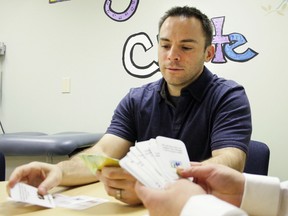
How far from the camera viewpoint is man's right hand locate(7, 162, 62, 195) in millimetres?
984

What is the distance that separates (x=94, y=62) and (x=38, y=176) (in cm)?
182

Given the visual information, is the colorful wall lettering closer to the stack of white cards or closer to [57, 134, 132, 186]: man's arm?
[57, 134, 132, 186]: man's arm

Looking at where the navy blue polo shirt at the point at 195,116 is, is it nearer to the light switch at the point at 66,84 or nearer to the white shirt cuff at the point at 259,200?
the white shirt cuff at the point at 259,200

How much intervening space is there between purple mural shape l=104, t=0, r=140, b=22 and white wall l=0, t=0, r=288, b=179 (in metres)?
0.03

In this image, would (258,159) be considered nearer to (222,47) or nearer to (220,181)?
(220,181)

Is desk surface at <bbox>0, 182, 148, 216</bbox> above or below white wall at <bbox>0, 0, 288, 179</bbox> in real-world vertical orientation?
below

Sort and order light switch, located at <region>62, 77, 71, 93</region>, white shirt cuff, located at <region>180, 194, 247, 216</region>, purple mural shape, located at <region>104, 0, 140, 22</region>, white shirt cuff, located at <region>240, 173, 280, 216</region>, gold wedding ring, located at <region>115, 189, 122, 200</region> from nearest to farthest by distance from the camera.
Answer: white shirt cuff, located at <region>180, 194, 247, 216</region> < white shirt cuff, located at <region>240, 173, 280, 216</region> < gold wedding ring, located at <region>115, 189, 122, 200</region> < purple mural shape, located at <region>104, 0, 140, 22</region> < light switch, located at <region>62, 77, 71, 93</region>

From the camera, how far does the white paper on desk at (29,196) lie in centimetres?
89

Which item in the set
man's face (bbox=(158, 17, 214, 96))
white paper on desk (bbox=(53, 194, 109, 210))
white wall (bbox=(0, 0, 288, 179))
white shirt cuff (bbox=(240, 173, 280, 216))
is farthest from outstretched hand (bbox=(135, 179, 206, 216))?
white wall (bbox=(0, 0, 288, 179))

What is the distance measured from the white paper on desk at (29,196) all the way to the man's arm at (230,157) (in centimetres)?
52

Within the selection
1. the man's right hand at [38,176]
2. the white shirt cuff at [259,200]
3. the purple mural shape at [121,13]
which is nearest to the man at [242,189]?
the white shirt cuff at [259,200]

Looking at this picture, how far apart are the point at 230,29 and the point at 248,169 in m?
1.12

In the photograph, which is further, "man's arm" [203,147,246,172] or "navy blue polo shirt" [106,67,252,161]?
"navy blue polo shirt" [106,67,252,161]

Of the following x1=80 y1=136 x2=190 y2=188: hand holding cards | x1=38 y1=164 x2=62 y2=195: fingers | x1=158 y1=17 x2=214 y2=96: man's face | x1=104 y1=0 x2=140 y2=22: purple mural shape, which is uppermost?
x1=104 y1=0 x2=140 y2=22: purple mural shape
